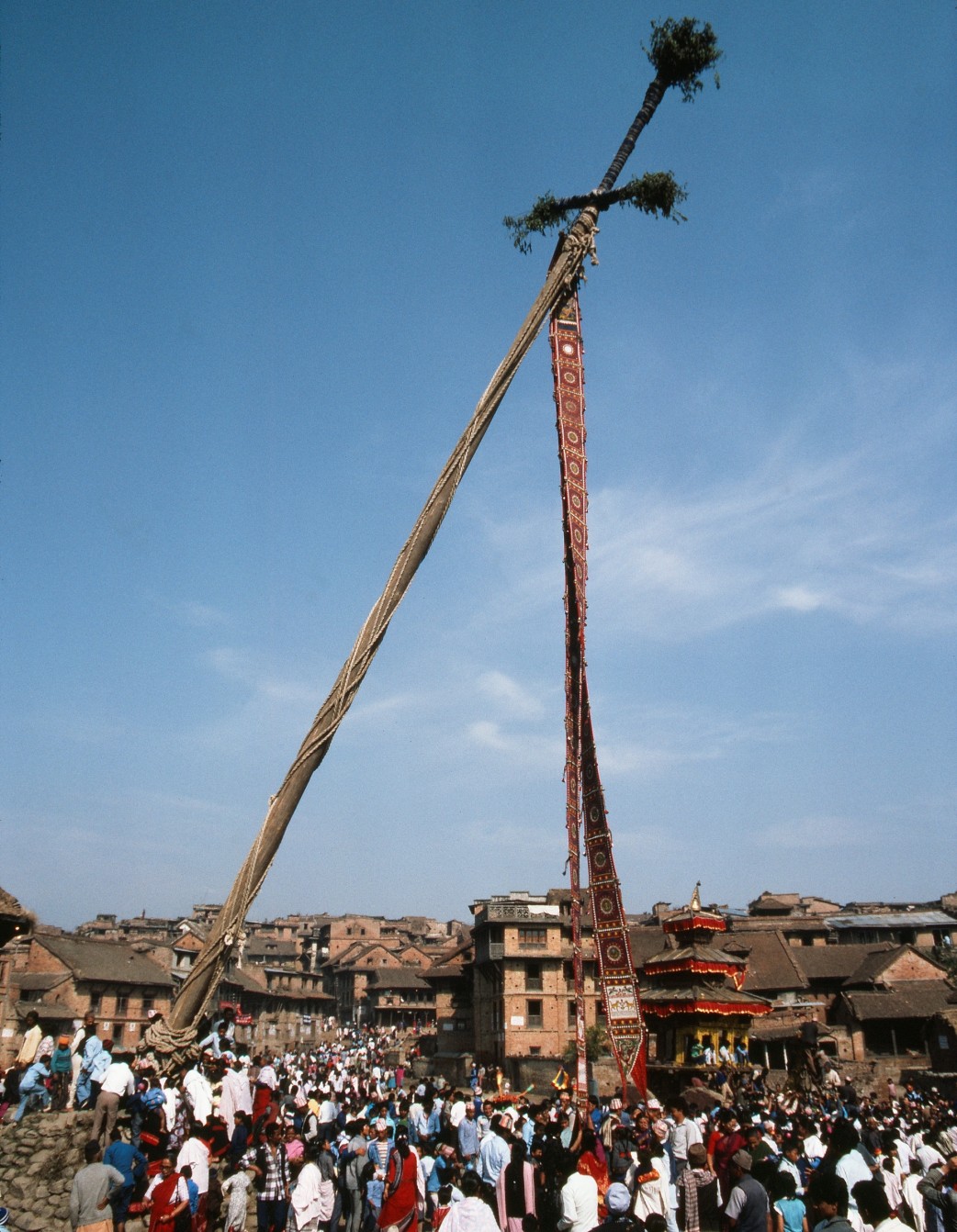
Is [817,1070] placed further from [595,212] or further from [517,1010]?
[595,212]

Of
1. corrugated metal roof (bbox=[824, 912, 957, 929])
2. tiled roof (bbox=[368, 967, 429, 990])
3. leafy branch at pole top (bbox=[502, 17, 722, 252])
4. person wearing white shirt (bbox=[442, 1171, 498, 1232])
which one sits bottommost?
person wearing white shirt (bbox=[442, 1171, 498, 1232])

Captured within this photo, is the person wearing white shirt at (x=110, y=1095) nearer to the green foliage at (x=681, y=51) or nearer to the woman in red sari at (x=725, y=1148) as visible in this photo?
the woman in red sari at (x=725, y=1148)

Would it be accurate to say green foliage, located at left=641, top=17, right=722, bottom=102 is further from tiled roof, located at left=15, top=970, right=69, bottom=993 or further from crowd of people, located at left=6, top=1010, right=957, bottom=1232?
tiled roof, located at left=15, top=970, right=69, bottom=993

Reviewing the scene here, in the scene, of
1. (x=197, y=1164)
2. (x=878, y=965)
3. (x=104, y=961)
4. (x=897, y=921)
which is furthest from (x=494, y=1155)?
(x=897, y=921)

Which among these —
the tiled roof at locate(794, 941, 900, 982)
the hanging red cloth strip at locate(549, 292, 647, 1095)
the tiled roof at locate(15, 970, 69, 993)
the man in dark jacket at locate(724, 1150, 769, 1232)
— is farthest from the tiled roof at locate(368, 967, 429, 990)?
the man in dark jacket at locate(724, 1150, 769, 1232)

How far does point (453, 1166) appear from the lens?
1193 centimetres

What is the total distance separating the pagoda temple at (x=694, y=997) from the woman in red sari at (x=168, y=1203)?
20.4 m

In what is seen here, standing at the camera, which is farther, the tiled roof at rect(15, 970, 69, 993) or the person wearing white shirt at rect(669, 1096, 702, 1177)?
the tiled roof at rect(15, 970, 69, 993)

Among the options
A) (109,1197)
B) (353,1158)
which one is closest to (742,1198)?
(353,1158)

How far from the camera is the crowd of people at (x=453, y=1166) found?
8.84 m

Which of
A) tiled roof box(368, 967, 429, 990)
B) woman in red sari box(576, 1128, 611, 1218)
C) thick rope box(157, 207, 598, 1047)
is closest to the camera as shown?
thick rope box(157, 207, 598, 1047)

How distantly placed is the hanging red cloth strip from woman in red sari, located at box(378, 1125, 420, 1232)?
6545 mm

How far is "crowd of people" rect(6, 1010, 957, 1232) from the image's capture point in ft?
29.0

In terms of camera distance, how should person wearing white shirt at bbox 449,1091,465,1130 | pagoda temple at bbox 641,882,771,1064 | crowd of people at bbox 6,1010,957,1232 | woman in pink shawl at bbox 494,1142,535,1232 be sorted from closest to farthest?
1. crowd of people at bbox 6,1010,957,1232
2. woman in pink shawl at bbox 494,1142,535,1232
3. person wearing white shirt at bbox 449,1091,465,1130
4. pagoda temple at bbox 641,882,771,1064
